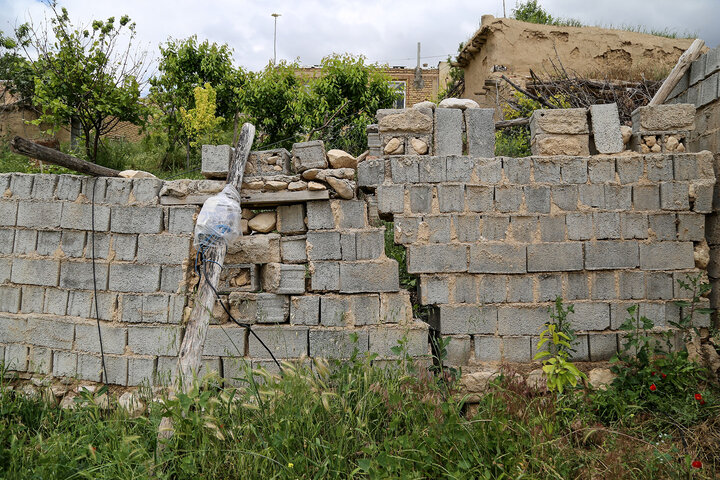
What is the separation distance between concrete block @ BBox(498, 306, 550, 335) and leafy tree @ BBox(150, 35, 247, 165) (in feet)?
26.6

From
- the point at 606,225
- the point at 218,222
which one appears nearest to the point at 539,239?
the point at 606,225

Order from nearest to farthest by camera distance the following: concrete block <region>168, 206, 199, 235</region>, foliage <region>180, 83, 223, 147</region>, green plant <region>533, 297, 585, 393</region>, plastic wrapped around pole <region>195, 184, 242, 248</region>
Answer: green plant <region>533, 297, 585, 393</region>, plastic wrapped around pole <region>195, 184, 242, 248</region>, concrete block <region>168, 206, 199, 235</region>, foliage <region>180, 83, 223, 147</region>

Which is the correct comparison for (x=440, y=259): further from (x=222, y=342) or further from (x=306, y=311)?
(x=222, y=342)

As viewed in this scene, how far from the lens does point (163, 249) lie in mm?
4125

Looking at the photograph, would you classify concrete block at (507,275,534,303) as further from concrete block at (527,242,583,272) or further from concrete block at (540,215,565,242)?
concrete block at (540,215,565,242)

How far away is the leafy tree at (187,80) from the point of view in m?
10.4

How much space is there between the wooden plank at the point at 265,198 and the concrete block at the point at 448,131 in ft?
3.52

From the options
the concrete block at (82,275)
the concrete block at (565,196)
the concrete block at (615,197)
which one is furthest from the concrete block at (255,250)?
the concrete block at (615,197)

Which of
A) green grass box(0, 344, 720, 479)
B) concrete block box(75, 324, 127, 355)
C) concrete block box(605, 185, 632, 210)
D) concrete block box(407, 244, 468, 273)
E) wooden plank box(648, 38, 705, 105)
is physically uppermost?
wooden plank box(648, 38, 705, 105)

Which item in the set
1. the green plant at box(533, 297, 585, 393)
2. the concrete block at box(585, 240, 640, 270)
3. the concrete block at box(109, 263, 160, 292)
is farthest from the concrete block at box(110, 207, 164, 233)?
the concrete block at box(585, 240, 640, 270)

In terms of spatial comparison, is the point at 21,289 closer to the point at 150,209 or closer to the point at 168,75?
the point at 150,209

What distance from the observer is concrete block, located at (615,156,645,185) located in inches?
161

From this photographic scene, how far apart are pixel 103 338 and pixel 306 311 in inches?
70.2

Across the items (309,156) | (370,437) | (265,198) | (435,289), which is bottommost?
(370,437)
